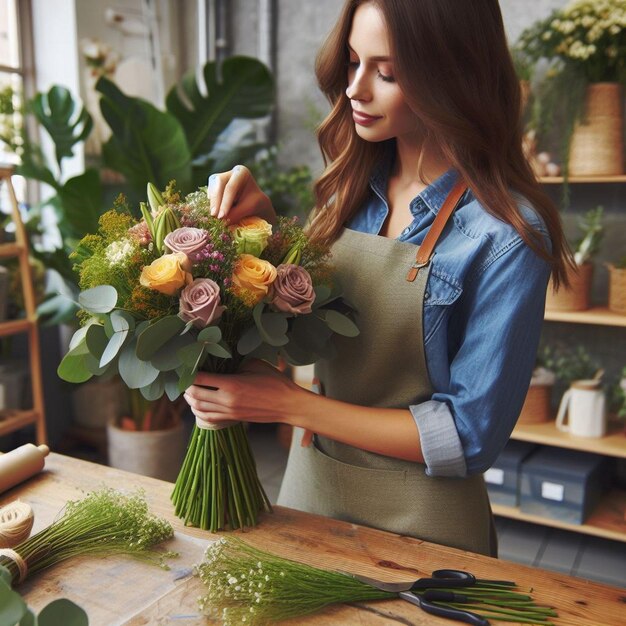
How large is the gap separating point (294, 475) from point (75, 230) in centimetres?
196

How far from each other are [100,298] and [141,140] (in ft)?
6.87

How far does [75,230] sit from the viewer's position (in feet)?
9.89

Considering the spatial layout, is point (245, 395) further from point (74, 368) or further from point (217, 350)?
point (74, 368)

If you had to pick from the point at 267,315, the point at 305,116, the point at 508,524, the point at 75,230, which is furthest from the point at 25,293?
the point at 508,524

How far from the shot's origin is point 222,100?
324 centimetres

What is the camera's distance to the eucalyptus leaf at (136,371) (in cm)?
104

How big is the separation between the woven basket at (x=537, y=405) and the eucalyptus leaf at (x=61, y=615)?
9.11 ft

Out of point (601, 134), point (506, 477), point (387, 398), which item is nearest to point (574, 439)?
point (506, 477)

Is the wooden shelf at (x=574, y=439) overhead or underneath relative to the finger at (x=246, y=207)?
underneath

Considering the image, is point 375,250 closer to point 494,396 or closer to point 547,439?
point 494,396

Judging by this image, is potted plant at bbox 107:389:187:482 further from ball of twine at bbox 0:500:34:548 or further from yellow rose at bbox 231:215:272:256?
yellow rose at bbox 231:215:272:256

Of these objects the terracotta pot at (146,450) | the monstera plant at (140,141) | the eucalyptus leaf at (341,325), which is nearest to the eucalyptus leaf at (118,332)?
the eucalyptus leaf at (341,325)

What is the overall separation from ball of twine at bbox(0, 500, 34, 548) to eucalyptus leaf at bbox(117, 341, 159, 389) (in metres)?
0.28

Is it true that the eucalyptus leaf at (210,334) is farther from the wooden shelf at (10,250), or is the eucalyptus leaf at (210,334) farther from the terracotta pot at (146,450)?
the terracotta pot at (146,450)
